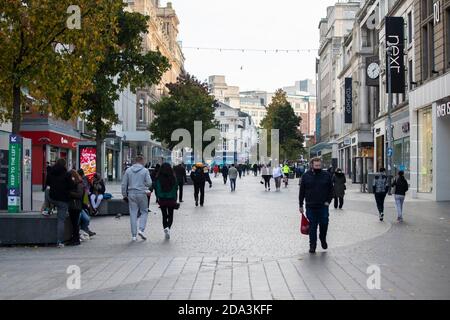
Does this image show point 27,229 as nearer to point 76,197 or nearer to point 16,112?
point 76,197

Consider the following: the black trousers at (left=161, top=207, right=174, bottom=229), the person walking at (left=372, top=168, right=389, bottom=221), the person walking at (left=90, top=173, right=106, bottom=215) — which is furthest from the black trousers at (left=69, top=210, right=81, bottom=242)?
the person walking at (left=372, top=168, right=389, bottom=221)

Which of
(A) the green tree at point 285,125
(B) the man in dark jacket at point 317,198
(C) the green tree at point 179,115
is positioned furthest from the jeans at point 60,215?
(A) the green tree at point 285,125

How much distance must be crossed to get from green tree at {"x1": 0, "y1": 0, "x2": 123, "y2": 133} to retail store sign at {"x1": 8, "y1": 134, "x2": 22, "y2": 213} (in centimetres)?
78

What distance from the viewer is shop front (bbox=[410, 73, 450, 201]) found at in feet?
99.0

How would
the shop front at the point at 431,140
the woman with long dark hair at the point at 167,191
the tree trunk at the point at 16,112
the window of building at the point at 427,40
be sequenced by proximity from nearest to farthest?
the woman with long dark hair at the point at 167,191
the tree trunk at the point at 16,112
the shop front at the point at 431,140
the window of building at the point at 427,40

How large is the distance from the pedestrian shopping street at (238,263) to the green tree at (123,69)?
663cm

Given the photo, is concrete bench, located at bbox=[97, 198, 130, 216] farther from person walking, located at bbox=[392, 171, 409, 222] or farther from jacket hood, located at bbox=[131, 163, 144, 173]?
person walking, located at bbox=[392, 171, 409, 222]

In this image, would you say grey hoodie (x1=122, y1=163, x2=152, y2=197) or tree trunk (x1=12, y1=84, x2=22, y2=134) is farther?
tree trunk (x1=12, y1=84, x2=22, y2=134)

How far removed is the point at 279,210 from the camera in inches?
941

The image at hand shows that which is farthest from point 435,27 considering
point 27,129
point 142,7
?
point 142,7

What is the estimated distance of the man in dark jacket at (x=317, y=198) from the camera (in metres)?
12.6

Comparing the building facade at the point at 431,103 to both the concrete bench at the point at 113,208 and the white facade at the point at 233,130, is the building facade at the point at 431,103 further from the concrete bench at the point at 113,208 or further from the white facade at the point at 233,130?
the white facade at the point at 233,130
